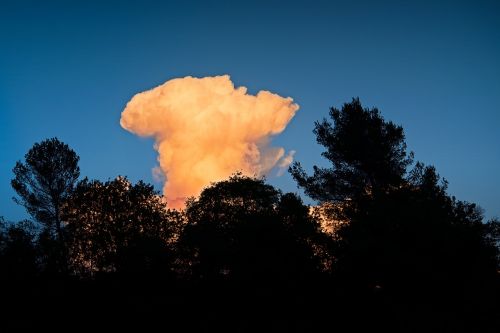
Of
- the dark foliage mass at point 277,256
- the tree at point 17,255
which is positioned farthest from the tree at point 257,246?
the tree at point 17,255

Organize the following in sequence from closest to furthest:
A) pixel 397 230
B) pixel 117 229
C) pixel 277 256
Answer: pixel 397 230, pixel 277 256, pixel 117 229

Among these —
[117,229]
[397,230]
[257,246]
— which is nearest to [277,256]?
[257,246]

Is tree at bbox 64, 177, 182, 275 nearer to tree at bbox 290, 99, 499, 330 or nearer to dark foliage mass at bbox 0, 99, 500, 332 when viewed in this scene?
dark foliage mass at bbox 0, 99, 500, 332

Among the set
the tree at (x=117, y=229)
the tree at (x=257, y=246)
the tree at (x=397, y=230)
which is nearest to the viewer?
the tree at (x=397, y=230)

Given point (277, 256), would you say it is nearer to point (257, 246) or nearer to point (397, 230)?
point (257, 246)

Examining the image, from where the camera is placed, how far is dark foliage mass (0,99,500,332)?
2108 centimetres

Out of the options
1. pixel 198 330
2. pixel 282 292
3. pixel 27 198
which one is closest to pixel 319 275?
pixel 282 292

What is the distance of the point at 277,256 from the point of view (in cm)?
2747

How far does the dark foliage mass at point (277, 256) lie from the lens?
21.1 metres

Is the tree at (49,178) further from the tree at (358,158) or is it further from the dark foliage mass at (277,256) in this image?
the tree at (358,158)

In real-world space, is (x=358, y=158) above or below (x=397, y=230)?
above

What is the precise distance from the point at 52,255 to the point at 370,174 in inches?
996

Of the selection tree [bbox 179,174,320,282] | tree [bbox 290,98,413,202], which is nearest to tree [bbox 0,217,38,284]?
tree [bbox 179,174,320,282]

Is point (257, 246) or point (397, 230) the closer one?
point (397, 230)
